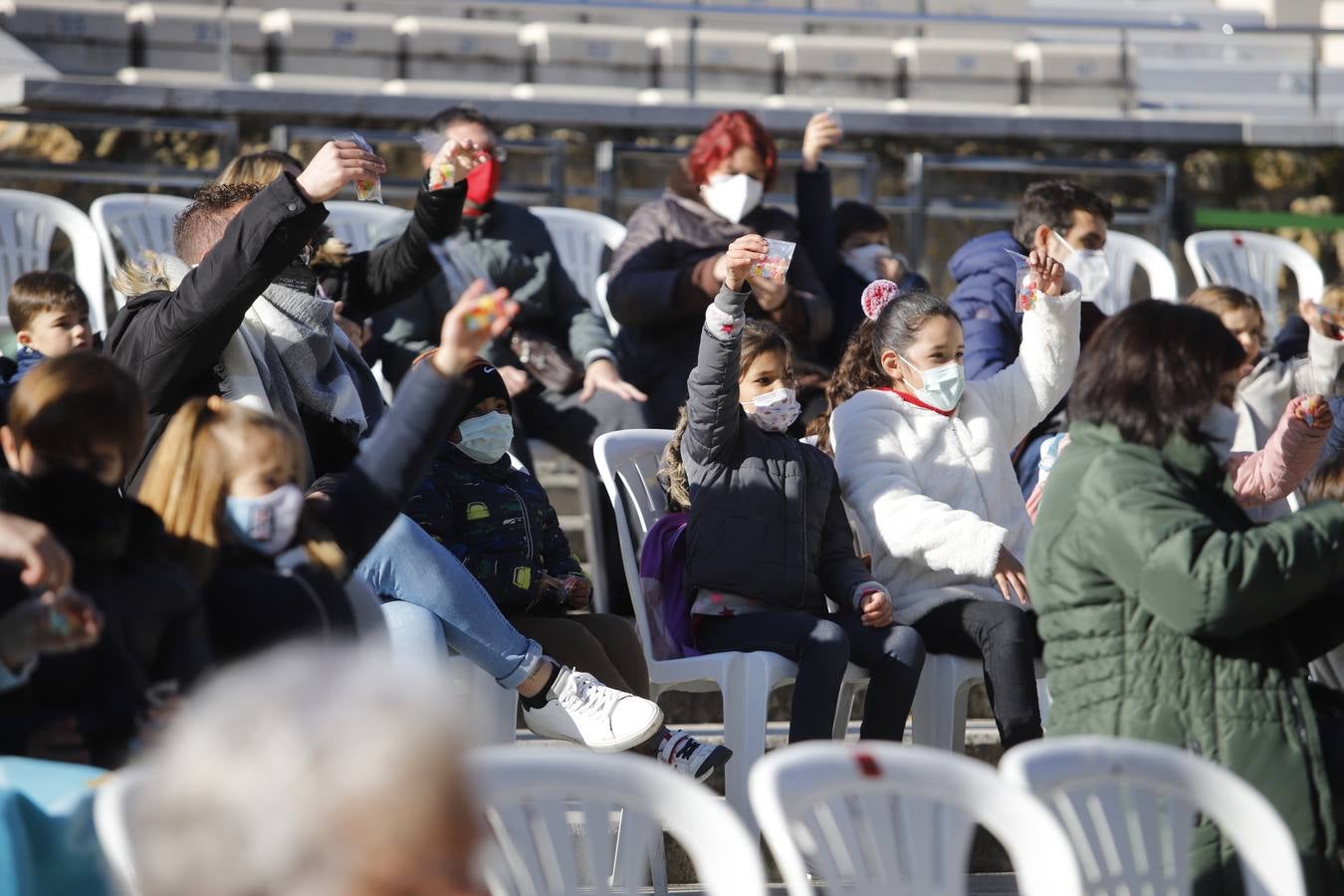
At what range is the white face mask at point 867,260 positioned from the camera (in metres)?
5.85

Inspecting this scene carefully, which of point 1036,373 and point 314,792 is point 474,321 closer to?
point 314,792

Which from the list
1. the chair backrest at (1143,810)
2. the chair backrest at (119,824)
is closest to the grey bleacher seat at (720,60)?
the chair backrest at (1143,810)

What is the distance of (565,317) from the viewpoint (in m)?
5.71

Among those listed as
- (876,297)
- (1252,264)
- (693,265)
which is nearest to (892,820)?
(876,297)

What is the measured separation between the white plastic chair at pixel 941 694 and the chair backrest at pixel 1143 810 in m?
1.54

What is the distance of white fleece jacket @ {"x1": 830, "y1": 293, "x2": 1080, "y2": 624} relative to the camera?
418 centimetres

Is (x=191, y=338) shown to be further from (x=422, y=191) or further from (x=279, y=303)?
(x=422, y=191)

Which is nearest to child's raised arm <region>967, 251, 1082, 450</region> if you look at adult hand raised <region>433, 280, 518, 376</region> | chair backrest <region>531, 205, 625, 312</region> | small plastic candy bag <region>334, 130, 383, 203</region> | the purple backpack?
the purple backpack

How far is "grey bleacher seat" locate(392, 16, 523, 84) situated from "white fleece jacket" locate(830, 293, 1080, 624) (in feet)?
23.6

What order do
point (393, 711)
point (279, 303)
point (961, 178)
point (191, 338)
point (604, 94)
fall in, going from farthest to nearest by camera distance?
point (604, 94) < point (961, 178) < point (279, 303) < point (191, 338) < point (393, 711)

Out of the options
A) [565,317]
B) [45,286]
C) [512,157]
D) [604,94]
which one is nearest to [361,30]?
[604,94]

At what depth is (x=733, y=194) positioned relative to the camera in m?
5.52

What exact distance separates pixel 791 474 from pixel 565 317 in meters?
1.71

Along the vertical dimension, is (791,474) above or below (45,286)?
below
